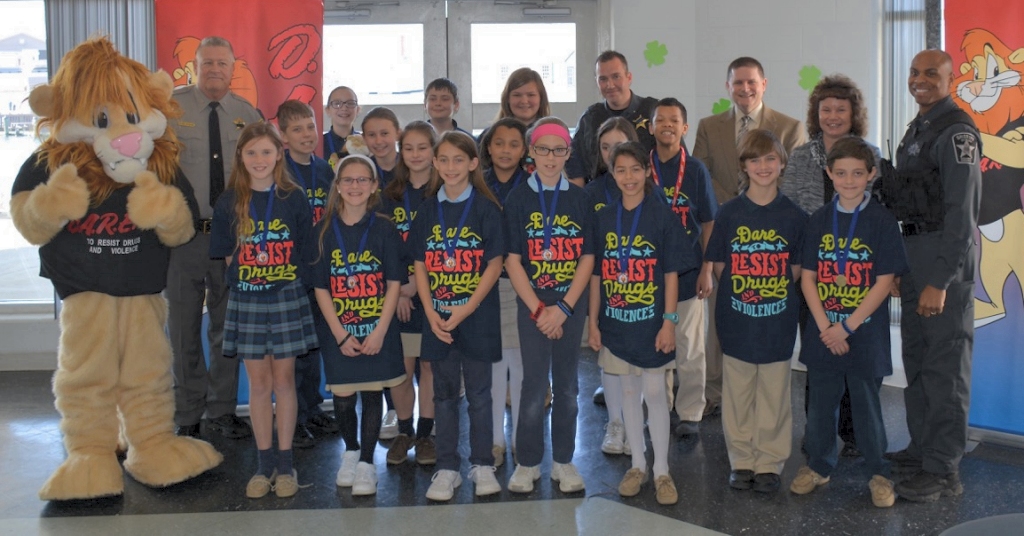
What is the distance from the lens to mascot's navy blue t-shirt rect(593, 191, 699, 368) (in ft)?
10.4

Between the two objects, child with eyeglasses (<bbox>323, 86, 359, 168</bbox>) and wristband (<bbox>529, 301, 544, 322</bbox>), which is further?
child with eyeglasses (<bbox>323, 86, 359, 168</bbox>)

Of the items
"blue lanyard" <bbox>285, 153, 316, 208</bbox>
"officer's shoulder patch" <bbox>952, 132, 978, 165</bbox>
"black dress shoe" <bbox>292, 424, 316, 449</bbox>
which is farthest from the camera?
"black dress shoe" <bbox>292, 424, 316, 449</bbox>

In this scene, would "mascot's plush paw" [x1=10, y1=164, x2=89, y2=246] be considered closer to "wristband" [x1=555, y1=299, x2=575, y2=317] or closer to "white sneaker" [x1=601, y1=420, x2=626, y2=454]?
"wristband" [x1=555, y1=299, x2=575, y2=317]

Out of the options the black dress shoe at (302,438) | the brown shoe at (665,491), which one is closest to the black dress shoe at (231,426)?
the black dress shoe at (302,438)

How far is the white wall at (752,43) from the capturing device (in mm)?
5055

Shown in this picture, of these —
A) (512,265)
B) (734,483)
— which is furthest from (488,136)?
(734,483)

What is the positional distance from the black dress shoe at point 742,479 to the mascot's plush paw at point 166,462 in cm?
192

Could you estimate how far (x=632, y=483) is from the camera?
3.25m

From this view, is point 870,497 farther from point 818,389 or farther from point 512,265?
point 512,265

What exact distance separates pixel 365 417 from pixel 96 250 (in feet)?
3.67

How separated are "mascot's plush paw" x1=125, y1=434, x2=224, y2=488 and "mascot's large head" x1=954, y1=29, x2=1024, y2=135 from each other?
3227mm

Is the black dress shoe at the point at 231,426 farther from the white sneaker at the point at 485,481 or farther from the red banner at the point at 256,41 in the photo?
the red banner at the point at 256,41

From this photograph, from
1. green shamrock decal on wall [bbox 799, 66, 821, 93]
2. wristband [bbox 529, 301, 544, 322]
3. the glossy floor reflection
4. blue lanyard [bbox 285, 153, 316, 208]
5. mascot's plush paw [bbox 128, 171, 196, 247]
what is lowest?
the glossy floor reflection

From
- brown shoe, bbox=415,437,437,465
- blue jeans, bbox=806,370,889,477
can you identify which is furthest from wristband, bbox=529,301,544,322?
blue jeans, bbox=806,370,889,477
